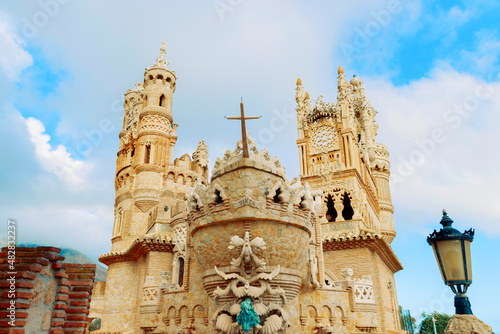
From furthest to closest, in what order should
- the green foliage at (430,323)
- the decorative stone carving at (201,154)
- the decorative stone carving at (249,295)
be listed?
1. the green foliage at (430,323)
2. the decorative stone carving at (201,154)
3. the decorative stone carving at (249,295)

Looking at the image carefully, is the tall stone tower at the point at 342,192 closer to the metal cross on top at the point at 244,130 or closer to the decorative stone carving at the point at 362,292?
the decorative stone carving at the point at 362,292

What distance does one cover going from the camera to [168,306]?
13.4 meters

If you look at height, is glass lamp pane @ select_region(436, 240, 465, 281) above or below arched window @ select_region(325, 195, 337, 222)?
below

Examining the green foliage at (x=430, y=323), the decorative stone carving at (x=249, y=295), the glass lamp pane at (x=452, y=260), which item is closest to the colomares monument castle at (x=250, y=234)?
the decorative stone carving at (x=249, y=295)

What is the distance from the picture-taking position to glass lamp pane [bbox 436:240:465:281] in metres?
4.46

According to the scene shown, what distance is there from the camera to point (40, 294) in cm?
539

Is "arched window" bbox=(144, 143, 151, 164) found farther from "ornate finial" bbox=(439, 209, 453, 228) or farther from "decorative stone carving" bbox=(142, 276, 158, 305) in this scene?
"ornate finial" bbox=(439, 209, 453, 228)

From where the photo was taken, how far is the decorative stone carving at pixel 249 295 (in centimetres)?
951

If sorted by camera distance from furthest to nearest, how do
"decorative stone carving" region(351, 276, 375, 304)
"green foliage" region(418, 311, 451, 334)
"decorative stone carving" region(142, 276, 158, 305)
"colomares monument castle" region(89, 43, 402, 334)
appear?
"green foliage" region(418, 311, 451, 334), "decorative stone carving" region(142, 276, 158, 305), "decorative stone carving" region(351, 276, 375, 304), "colomares monument castle" region(89, 43, 402, 334)

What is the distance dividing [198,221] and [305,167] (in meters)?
11.1

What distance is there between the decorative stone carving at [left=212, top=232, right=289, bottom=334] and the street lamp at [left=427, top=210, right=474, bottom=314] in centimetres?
580

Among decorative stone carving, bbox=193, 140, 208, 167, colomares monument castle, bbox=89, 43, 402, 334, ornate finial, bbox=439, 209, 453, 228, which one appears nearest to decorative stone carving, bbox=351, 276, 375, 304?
colomares monument castle, bbox=89, 43, 402, 334

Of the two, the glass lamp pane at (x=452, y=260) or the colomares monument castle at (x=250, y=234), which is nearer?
the glass lamp pane at (x=452, y=260)

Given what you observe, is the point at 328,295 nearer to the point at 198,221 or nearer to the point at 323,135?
the point at 198,221
